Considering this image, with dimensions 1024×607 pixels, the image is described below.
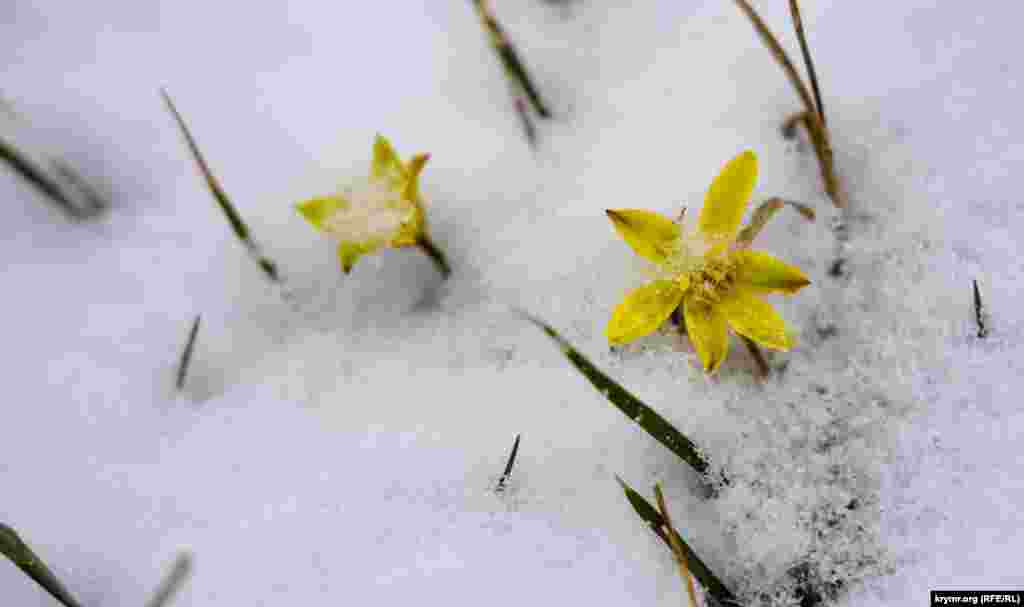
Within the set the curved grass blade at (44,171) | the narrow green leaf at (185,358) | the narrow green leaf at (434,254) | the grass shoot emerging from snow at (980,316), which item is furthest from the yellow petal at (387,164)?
the grass shoot emerging from snow at (980,316)

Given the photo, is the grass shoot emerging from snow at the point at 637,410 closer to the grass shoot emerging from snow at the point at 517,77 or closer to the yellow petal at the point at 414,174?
the yellow petal at the point at 414,174

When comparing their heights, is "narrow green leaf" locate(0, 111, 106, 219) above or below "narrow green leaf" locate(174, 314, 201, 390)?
above

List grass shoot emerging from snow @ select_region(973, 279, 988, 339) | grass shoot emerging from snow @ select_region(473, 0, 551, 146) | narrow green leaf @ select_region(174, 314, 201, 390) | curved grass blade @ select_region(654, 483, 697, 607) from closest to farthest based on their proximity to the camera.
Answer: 1. curved grass blade @ select_region(654, 483, 697, 607)
2. grass shoot emerging from snow @ select_region(973, 279, 988, 339)
3. narrow green leaf @ select_region(174, 314, 201, 390)
4. grass shoot emerging from snow @ select_region(473, 0, 551, 146)

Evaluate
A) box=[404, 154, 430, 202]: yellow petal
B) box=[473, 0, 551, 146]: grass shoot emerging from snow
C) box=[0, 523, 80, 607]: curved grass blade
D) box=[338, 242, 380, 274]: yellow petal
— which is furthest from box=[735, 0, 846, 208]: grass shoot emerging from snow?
box=[0, 523, 80, 607]: curved grass blade

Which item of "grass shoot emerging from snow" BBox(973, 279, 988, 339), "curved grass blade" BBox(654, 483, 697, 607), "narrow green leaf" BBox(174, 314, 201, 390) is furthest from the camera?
"narrow green leaf" BBox(174, 314, 201, 390)

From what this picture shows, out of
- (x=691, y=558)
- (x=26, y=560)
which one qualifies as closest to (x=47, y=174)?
(x=26, y=560)

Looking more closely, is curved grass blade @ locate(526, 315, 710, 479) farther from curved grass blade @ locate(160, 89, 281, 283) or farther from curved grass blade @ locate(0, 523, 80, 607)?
curved grass blade @ locate(0, 523, 80, 607)
